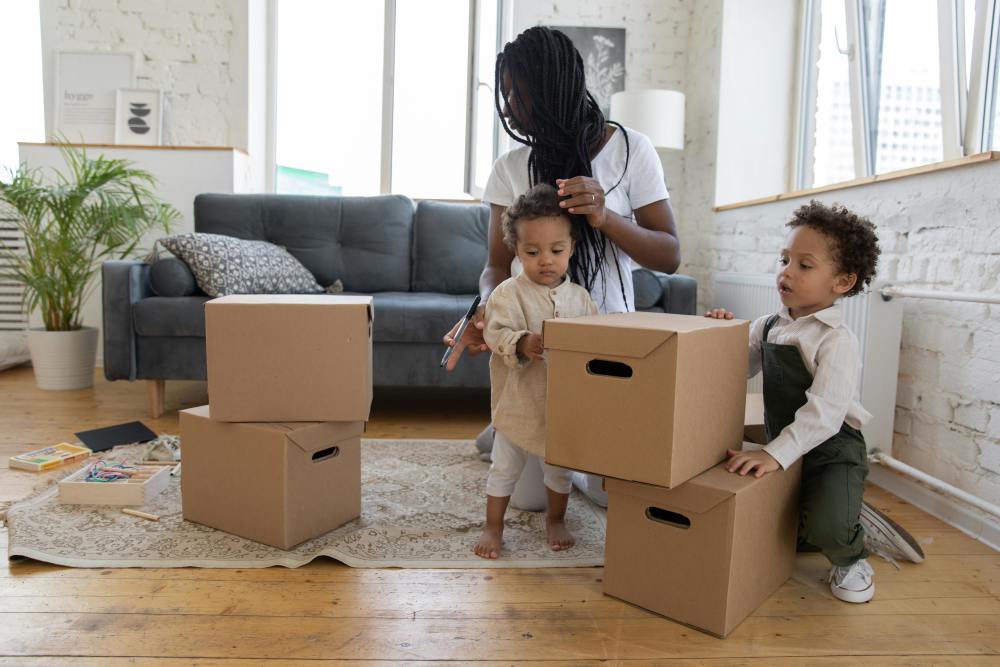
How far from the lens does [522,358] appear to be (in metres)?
1.57

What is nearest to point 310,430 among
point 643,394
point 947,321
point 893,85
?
point 643,394

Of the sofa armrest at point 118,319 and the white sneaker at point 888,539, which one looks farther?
the sofa armrest at point 118,319

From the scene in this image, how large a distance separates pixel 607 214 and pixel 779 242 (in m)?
1.69

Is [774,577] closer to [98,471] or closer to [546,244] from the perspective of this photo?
[546,244]

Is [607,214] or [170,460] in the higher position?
[607,214]

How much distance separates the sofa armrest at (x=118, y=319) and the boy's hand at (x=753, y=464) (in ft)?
7.56

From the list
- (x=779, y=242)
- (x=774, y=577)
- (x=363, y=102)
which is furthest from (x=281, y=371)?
(x=363, y=102)

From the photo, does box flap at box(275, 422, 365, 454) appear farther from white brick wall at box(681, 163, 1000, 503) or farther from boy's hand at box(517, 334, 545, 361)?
white brick wall at box(681, 163, 1000, 503)

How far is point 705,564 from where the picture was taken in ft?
4.26

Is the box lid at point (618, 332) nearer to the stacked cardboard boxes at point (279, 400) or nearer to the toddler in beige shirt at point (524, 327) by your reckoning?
the toddler in beige shirt at point (524, 327)

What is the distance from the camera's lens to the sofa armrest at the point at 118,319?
2766mm

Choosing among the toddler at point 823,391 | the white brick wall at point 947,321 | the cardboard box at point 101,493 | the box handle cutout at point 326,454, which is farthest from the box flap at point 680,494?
the cardboard box at point 101,493

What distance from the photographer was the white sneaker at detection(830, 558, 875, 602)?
1.46 m

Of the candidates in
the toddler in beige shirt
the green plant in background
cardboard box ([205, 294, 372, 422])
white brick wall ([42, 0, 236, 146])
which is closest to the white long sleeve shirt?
the toddler in beige shirt
